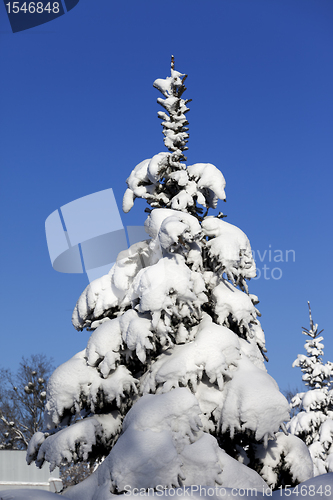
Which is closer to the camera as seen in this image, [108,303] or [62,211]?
[108,303]

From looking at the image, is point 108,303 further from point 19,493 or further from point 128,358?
point 19,493

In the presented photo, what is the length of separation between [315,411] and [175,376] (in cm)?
1415

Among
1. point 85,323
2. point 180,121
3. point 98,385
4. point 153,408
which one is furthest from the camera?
point 180,121

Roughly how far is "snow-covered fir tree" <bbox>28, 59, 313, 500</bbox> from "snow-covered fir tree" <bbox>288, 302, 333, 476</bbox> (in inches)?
408

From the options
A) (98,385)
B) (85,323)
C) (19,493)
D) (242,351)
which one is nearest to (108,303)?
(85,323)

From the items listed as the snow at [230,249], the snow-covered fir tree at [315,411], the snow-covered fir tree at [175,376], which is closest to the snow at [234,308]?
the snow-covered fir tree at [175,376]

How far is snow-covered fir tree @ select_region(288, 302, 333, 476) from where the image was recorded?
1664 centimetres

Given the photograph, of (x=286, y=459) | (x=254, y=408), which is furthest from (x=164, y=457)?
(x=286, y=459)

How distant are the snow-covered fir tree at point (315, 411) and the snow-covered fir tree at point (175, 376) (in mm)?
10352

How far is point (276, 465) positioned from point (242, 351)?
179cm

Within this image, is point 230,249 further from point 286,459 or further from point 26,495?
point 26,495

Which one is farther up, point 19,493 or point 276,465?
point 19,493

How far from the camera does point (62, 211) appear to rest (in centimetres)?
912

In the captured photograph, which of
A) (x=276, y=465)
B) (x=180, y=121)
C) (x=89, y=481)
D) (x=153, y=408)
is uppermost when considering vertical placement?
(x=180, y=121)
